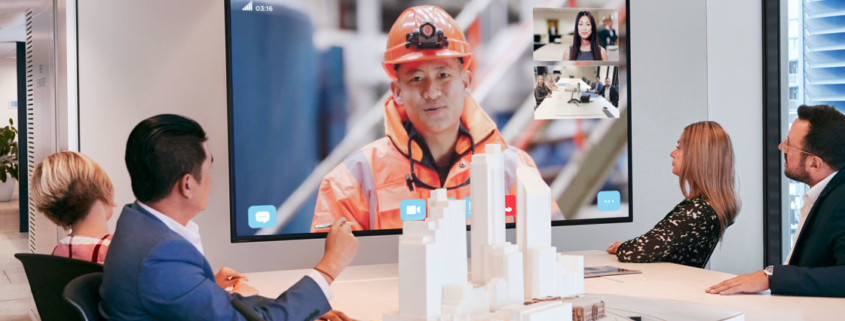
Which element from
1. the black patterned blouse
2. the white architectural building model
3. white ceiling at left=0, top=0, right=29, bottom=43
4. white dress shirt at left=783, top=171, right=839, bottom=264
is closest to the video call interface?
the black patterned blouse

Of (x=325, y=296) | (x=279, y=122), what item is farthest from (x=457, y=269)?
(x=279, y=122)

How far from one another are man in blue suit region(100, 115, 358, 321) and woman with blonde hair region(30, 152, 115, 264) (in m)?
0.91

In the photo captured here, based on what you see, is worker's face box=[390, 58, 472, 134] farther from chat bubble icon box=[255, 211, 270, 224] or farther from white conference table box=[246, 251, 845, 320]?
white conference table box=[246, 251, 845, 320]

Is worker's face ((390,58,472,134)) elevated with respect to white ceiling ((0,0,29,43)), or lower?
lower

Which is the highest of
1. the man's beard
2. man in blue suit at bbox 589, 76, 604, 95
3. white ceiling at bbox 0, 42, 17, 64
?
white ceiling at bbox 0, 42, 17, 64

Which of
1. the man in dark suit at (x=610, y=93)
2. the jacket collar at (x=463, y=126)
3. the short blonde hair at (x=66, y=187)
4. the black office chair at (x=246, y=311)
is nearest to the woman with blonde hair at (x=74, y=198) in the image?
the short blonde hair at (x=66, y=187)

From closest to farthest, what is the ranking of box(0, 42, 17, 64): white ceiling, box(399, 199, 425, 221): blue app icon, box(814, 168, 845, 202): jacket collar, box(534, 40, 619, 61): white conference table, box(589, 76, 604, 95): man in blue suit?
box(814, 168, 845, 202): jacket collar → box(399, 199, 425, 221): blue app icon → box(534, 40, 619, 61): white conference table → box(589, 76, 604, 95): man in blue suit → box(0, 42, 17, 64): white ceiling

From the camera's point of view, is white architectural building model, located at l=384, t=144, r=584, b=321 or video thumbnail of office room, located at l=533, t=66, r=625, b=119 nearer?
white architectural building model, located at l=384, t=144, r=584, b=321

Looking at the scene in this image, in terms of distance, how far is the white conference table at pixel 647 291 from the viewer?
2.42 metres

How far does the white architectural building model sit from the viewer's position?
168cm

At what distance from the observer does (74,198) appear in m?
2.69

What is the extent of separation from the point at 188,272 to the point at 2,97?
1621cm

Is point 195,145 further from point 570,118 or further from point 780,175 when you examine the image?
point 780,175

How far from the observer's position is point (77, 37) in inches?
147
